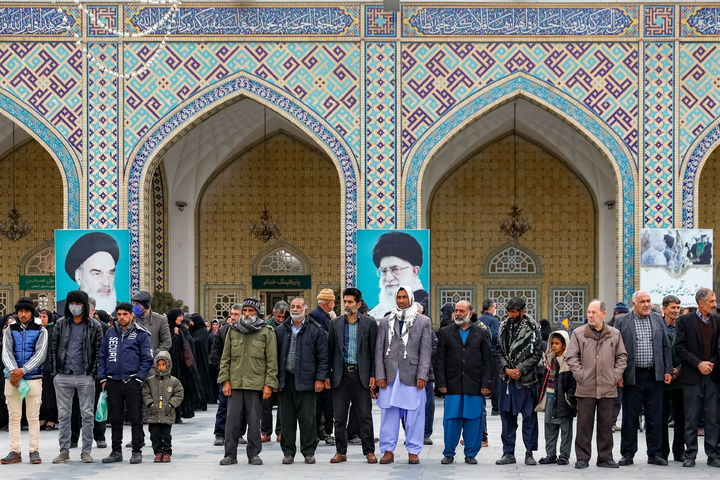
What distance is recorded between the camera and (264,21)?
507 inches

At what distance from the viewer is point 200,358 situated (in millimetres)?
10727

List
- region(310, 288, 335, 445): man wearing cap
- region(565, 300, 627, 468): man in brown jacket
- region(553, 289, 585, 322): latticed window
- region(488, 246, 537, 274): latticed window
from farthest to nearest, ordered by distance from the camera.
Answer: region(488, 246, 537, 274): latticed window → region(553, 289, 585, 322): latticed window → region(310, 288, 335, 445): man wearing cap → region(565, 300, 627, 468): man in brown jacket

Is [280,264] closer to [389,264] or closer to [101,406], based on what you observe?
[389,264]

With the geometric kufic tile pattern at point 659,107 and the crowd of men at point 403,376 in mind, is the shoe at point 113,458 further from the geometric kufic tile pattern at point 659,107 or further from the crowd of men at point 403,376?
the geometric kufic tile pattern at point 659,107

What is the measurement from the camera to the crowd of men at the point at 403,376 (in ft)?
21.6

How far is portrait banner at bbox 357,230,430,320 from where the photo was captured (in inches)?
492

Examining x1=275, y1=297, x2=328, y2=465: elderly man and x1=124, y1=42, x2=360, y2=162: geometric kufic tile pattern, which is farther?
x1=124, y1=42, x2=360, y2=162: geometric kufic tile pattern

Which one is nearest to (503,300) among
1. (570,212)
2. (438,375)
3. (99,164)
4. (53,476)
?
(570,212)

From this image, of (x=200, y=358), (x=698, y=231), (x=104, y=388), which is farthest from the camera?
(x=698, y=231)

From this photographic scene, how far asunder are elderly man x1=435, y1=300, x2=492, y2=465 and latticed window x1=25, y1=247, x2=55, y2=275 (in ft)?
35.2

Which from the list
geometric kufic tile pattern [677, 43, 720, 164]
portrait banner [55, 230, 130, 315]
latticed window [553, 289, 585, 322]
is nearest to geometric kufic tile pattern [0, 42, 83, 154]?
portrait banner [55, 230, 130, 315]

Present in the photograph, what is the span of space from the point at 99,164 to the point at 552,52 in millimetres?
5631

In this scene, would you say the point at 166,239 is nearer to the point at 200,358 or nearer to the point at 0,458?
the point at 200,358

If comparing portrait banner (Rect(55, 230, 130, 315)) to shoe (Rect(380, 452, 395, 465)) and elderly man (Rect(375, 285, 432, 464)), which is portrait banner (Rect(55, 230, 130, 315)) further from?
shoe (Rect(380, 452, 395, 465))
